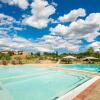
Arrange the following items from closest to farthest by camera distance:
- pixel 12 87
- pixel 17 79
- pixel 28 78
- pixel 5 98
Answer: pixel 5 98
pixel 12 87
pixel 17 79
pixel 28 78

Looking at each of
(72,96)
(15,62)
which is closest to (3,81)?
(72,96)

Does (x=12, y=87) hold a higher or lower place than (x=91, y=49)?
lower

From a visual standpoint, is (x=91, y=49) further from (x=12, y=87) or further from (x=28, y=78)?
(x=12, y=87)

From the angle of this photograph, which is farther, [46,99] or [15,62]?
[15,62]

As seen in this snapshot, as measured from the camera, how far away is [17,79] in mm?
13633

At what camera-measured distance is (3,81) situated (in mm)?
12398

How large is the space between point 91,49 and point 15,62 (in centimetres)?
3049

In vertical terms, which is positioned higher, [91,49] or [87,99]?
[91,49]

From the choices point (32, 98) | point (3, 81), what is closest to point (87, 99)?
point (32, 98)

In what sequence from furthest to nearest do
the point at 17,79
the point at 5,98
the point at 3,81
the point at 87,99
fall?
the point at 17,79 < the point at 3,81 < the point at 5,98 < the point at 87,99

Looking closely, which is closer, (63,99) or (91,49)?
(63,99)

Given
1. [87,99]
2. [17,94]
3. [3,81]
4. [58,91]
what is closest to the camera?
[87,99]

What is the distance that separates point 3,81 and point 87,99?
24.4 ft

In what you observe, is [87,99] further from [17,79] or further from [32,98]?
[17,79]
